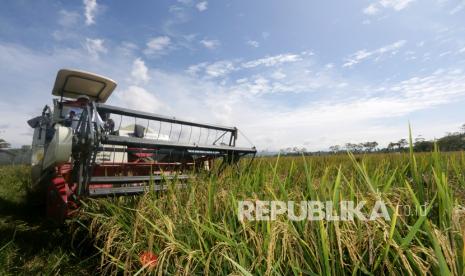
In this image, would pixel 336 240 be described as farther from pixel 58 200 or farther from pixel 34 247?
pixel 58 200

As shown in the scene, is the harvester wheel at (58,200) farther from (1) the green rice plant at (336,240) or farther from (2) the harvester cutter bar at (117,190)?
(1) the green rice plant at (336,240)

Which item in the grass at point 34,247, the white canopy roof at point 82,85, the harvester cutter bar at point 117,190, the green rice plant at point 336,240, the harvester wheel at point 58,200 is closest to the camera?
the green rice plant at point 336,240

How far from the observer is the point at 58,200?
371 centimetres

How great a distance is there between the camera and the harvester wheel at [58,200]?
329 cm

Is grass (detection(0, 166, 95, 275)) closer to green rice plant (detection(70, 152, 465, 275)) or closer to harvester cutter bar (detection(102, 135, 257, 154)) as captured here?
green rice plant (detection(70, 152, 465, 275))

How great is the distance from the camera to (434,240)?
3.90 feet

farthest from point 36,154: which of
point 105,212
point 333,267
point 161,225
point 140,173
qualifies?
point 333,267

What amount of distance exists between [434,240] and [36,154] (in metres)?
6.50

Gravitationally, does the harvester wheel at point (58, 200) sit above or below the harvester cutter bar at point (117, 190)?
below

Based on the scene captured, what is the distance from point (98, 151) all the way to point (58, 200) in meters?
1.36

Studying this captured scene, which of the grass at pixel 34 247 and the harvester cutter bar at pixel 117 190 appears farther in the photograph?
the harvester cutter bar at pixel 117 190

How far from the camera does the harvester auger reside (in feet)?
9.48

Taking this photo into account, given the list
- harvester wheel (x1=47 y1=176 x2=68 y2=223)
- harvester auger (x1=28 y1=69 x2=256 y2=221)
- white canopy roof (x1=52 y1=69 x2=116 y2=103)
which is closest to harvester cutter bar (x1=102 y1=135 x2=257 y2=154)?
harvester auger (x1=28 y1=69 x2=256 y2=221)

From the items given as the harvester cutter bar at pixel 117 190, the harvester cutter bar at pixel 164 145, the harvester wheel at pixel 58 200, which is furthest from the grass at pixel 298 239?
the harvester cutter bar at pixel 164 145
